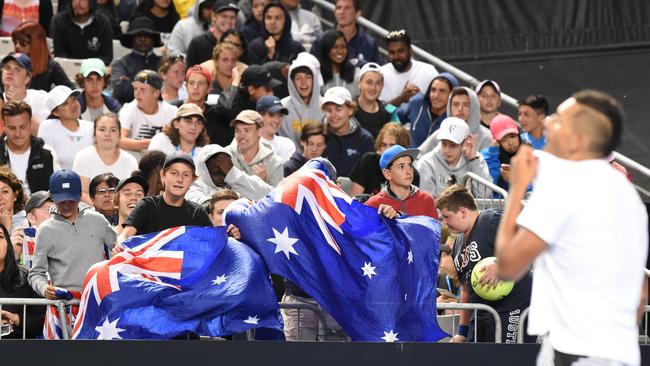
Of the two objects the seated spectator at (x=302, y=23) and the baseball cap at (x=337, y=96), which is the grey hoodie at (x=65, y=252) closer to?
the baseball cap at (x=337, y=96)

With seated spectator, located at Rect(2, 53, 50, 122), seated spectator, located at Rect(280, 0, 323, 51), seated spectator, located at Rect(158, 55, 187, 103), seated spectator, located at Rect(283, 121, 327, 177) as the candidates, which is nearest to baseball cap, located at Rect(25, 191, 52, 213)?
seated spectator, located at Rect(2, 53, 50, 122)

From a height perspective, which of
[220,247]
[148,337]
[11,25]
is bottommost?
[148,337]

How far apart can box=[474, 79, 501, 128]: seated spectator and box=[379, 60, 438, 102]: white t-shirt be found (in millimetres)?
649

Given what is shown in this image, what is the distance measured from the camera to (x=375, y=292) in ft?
30.0

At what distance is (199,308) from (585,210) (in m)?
4.00

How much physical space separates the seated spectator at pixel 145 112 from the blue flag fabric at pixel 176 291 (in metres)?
3.97

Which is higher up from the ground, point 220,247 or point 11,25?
point 11,25

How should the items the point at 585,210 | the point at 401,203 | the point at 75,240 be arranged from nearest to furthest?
the point at 585,210 < the point at 75,240 < the point at 401,203

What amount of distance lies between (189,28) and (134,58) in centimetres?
105

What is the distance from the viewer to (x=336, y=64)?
1439cm

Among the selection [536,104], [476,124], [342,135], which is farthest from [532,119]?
[342,135]

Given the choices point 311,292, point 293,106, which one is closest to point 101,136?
point 293,106

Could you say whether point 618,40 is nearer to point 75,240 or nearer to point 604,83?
point 604,83

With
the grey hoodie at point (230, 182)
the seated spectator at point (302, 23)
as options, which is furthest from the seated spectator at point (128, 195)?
the seated spectator at point (302, 23)
